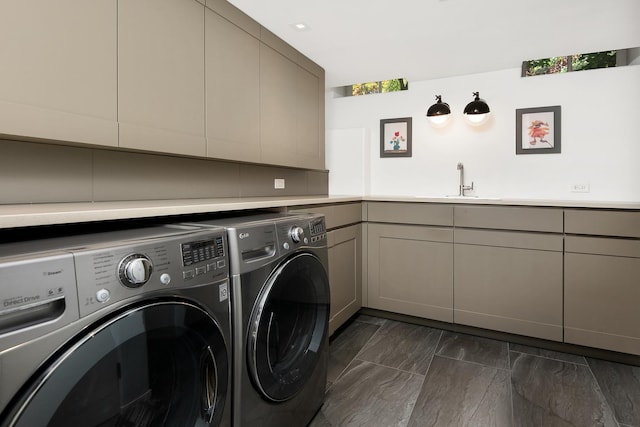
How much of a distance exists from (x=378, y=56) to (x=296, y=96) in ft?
2.37

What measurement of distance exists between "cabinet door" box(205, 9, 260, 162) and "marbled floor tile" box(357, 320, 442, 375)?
1.44 metres

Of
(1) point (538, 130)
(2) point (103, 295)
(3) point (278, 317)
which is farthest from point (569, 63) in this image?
(2) point (103, 295)

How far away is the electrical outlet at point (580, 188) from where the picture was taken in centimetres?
271

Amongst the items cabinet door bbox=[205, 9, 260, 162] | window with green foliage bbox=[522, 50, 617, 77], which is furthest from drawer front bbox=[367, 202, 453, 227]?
window with green foliage bbox=[522, 50, 617, 77]

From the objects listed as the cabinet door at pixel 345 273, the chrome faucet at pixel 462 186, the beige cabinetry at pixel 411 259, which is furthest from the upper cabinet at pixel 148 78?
the chrome faucet at pixel 462 186

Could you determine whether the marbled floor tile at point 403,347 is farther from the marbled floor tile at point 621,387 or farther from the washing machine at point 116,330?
the washing machine at point 116,330

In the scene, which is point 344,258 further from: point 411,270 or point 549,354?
point 549,354

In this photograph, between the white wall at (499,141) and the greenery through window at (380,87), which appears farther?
the greenery through window at (380,87)

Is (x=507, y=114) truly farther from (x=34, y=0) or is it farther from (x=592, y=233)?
(x=34, y=0)

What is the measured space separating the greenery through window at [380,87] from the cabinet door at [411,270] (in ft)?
4.92

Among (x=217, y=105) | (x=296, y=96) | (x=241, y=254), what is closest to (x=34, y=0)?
(x=217, y=105)

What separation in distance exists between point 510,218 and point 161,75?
2.22m

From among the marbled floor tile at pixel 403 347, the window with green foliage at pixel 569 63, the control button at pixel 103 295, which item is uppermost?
the window with green foliage at pixel 569 63

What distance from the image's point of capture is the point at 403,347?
2285 mm
